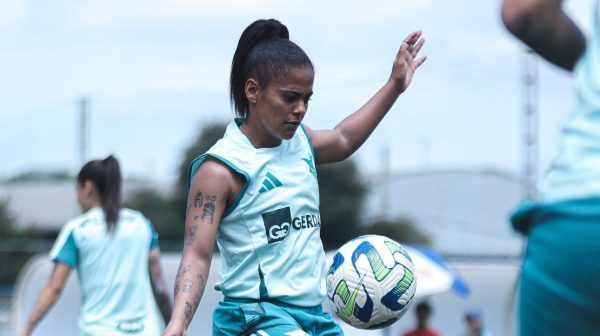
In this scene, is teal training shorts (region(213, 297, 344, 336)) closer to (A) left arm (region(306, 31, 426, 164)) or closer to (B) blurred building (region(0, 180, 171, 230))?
(A) left arm (region(306, 31, 426, 164))

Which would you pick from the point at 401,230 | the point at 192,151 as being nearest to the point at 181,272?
the point at 401,230

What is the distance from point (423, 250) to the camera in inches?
478

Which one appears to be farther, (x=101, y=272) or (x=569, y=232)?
(x=101, y=272)

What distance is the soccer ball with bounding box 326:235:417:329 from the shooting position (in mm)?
4176

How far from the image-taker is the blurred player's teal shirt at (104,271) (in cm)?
680

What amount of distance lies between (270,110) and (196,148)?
3722 centimetres

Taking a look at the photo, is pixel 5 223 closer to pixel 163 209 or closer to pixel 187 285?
pixel 163 209

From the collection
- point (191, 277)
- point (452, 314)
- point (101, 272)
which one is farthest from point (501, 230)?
point (191, 277)

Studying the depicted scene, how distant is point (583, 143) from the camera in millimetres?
2283

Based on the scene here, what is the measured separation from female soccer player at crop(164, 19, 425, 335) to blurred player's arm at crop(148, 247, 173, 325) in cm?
277

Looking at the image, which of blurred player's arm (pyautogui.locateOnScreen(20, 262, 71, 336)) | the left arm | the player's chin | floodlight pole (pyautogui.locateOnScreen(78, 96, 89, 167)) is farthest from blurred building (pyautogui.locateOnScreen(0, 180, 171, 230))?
the player's chin

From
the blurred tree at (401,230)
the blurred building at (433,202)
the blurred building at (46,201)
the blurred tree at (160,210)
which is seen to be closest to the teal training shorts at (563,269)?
the blurred tree at (401,230)

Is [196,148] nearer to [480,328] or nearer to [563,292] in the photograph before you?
[480,328]

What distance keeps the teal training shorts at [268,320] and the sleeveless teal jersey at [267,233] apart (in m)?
0.03
